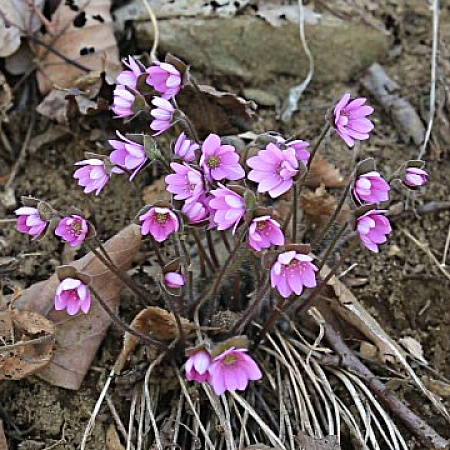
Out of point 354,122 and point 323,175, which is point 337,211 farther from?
point 323,175

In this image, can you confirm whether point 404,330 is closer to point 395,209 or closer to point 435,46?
point 395,209

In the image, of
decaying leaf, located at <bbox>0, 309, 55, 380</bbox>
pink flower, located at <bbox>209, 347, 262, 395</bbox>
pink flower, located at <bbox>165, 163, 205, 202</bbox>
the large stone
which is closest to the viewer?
pink flower, located at <bbox>209, 347, 262, 395</bbox>

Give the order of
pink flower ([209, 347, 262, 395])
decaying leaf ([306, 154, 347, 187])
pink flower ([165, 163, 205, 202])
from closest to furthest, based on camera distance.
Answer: pink flower ([209, 347, 262, 395])
pink flower ([165, 163, 205, 202])
decaying leaf ([306, 154, 347, 187])

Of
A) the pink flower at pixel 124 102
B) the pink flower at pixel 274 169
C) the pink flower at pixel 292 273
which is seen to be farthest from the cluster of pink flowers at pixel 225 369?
the pink flower at pixel 124 102

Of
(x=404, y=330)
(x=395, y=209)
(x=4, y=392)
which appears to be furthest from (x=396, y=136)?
(x=4, y=392)

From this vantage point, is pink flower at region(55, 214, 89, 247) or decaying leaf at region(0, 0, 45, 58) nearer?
pink flower at region(55, 214, 89, 247)

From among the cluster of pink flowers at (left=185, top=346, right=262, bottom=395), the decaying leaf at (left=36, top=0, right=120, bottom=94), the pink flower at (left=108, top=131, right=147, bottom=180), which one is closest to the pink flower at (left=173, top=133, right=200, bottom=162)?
the pink flower at (left=108, top=131, right=147, bottom=180)

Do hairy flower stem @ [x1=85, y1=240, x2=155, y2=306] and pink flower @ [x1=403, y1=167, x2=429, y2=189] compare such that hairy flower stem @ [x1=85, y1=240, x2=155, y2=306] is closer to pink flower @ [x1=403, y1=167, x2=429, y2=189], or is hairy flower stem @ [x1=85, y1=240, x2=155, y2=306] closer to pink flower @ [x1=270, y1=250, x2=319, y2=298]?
pink flower @ [x1=270, y1=250, x2=319, y2=298]
